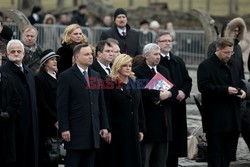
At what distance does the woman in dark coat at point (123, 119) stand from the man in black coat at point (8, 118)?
53.2 inches

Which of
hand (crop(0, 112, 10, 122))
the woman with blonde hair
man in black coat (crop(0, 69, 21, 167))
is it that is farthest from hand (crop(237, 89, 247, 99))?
hand (crop(0, 112, 10, 122))

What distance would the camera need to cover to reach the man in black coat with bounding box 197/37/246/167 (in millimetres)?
13555

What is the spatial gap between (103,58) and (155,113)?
1.16m

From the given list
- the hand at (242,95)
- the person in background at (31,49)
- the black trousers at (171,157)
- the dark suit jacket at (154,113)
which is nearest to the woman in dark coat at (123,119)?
the dark suit jacket at (154,113)

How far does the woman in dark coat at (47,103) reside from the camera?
12727 millimetres

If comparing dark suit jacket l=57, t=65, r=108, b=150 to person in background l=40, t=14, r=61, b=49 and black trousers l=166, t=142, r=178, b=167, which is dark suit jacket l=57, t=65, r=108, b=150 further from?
person in background l=40, t=14, r=61, b=49

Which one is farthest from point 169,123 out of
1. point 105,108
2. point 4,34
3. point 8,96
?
point 4,34

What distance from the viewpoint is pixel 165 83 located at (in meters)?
13.2

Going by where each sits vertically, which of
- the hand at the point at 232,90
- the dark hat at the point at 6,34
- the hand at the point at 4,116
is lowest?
the hand at the point at 4,116

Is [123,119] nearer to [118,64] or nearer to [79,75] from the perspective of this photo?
[118,64]

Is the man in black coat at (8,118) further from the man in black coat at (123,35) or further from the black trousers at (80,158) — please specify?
the man in black coat at (123,35)

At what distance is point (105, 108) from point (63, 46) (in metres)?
2.48

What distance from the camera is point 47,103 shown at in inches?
504

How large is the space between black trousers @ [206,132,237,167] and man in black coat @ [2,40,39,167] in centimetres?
291
